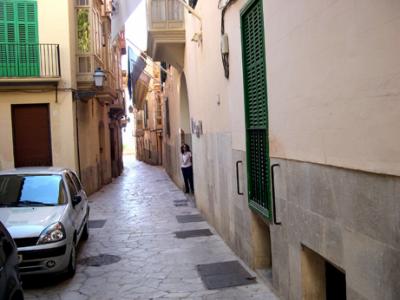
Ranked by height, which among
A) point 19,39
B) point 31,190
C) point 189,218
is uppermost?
point 19,39

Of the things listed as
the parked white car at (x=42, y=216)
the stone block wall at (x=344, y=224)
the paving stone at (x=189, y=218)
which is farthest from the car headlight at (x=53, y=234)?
the paving stone at (x=189, y=218)

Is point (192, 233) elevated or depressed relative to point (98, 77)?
depressed

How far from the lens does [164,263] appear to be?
829 centimetres

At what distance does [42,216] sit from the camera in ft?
24.2

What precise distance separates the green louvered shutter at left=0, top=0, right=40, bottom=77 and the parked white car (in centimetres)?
843

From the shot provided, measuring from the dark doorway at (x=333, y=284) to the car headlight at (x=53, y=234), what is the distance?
3828 millimetres

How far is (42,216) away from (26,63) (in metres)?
10.5

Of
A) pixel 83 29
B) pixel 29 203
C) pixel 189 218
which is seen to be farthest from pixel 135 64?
pixel 29 203

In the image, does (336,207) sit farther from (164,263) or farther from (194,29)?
(194,29)

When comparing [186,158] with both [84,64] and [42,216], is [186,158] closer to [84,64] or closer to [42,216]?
[84,64]

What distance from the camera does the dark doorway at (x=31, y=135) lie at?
1683 centimetres

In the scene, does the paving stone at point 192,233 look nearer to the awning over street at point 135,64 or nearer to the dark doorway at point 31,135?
the dark doorway at point 31,135

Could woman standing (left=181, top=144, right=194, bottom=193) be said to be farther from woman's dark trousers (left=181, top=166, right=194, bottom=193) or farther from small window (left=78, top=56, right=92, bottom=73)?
small window (left=78, top=56, right=92, bottom=73)

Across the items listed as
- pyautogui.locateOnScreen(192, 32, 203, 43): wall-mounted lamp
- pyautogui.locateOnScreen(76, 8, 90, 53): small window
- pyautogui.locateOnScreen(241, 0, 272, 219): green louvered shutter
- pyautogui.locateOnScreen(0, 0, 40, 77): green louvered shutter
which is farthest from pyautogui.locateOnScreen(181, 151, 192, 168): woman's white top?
pyautogui.locateOnScreen(241, 0, 272, 219): green louvered shutter
